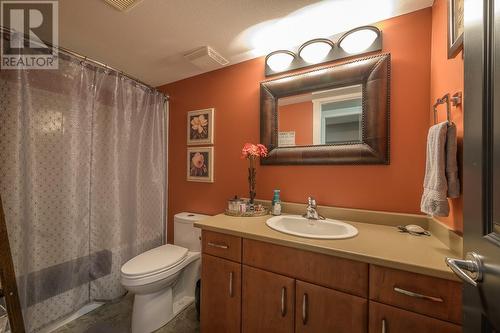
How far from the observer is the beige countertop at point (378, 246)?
72cm

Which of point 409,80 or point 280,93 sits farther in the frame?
point 280,93

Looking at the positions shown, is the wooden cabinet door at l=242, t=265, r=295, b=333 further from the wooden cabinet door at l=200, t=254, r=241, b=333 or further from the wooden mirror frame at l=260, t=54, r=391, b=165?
the wooden mirror frame at l=260, t=54, r=391, b=165

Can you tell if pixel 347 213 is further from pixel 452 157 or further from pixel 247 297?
pixel 247 297

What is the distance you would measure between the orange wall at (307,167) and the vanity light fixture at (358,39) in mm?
93

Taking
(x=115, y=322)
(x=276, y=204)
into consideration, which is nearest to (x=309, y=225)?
(x=276, y=204)

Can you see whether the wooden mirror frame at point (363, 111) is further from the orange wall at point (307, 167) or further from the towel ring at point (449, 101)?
the towel ring at point (449, 101)

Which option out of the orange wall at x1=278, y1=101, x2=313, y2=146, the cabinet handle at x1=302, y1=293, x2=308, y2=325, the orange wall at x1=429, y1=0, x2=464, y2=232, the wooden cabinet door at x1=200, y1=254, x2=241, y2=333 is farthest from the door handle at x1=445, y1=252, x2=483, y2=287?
the orange wall at x1=278, y1=101, x2=313, y2=146

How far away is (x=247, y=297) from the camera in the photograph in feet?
3.49

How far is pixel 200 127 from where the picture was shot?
76.5 inches

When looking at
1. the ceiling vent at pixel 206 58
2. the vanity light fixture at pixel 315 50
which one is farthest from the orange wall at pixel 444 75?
the ceiling vent at pixel 206 58

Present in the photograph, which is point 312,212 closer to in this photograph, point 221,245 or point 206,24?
point 221,245

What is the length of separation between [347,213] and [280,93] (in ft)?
3.36

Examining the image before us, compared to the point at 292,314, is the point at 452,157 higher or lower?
higher

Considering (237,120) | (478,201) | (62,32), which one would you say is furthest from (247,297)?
(62,32)
